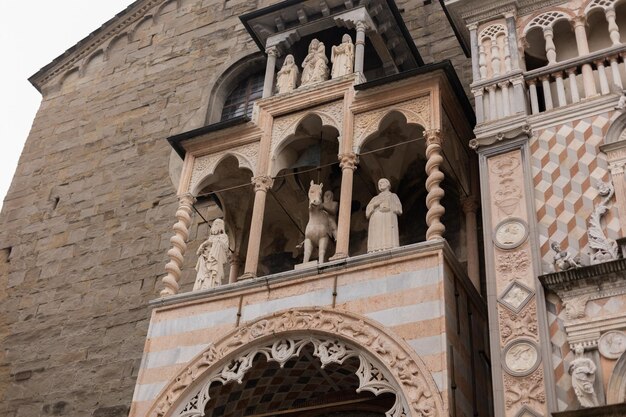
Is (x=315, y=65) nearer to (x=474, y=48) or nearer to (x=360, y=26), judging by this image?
(x=360, y=26)

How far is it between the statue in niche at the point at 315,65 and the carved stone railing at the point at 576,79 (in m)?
3.34

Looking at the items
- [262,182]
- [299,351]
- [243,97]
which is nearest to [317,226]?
[262,182]

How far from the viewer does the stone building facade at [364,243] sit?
30.1 ft

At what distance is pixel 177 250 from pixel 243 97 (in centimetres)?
698

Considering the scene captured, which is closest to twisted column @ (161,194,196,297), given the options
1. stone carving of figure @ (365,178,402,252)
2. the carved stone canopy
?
stone carving of figure @ (365,178,402,252)

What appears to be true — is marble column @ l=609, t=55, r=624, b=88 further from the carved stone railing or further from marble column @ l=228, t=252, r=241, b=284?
marble column @ l=228, t=252, r=241, b=284

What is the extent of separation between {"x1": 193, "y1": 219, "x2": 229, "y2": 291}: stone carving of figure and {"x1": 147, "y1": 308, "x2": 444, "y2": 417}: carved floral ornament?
131 cm

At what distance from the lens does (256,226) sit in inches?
458

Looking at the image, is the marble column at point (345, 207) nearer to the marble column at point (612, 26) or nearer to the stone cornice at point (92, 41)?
the marble column at point (612, 26)

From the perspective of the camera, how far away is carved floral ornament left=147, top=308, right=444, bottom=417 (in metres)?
9.32

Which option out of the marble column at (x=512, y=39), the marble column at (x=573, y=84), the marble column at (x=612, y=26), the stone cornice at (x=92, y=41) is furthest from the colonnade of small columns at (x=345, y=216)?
the stone cornice at (x=92, y=41)

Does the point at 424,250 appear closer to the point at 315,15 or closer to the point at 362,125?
the point at 362,125

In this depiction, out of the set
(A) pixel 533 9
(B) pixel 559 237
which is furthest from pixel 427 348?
(A) pixel 533 9

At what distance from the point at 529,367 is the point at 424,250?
1.99 meters
